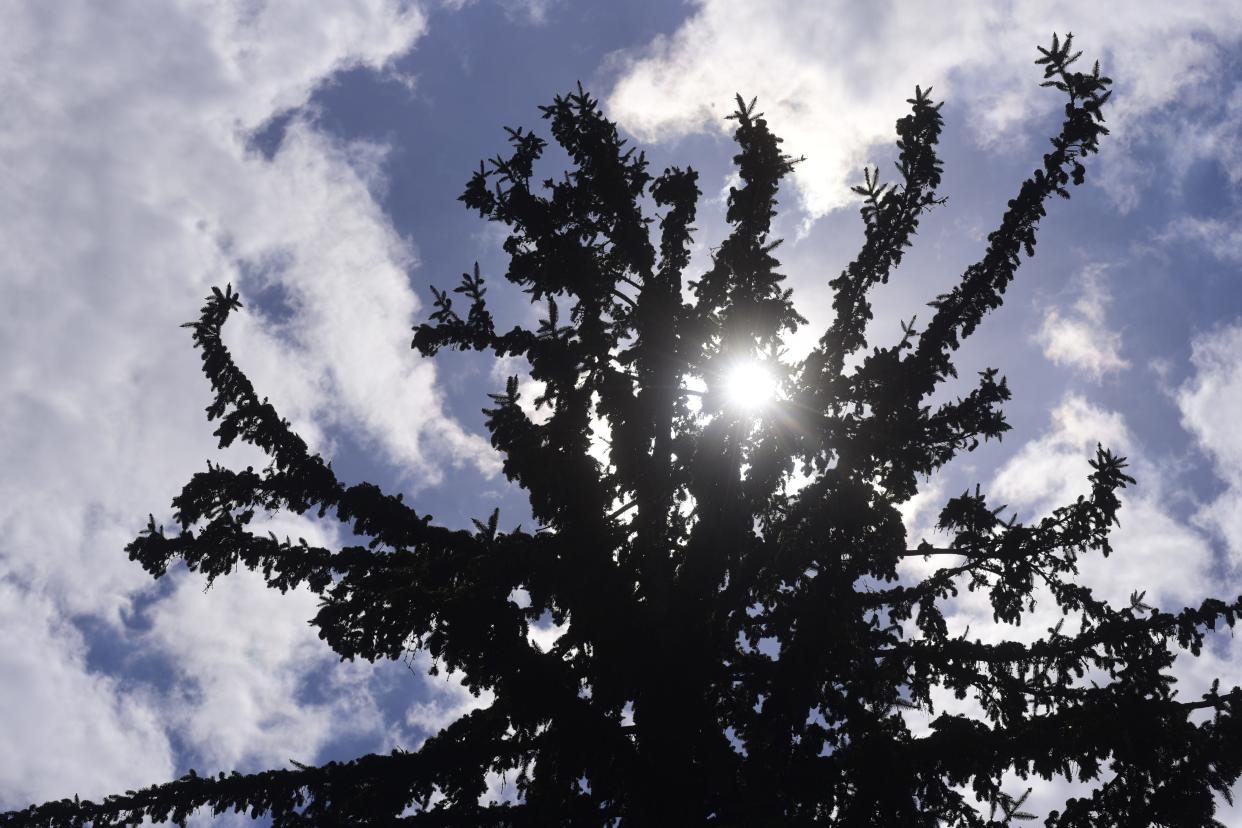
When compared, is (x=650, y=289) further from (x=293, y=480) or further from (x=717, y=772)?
(x=717, y=772)

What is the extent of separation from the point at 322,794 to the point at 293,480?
419cm

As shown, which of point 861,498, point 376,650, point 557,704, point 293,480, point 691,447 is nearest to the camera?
point 557,704

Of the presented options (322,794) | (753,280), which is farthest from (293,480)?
(753,280)

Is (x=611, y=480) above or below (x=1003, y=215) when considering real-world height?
below

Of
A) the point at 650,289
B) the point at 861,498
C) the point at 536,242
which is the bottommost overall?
the point at 861,498

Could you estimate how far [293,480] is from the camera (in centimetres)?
1062

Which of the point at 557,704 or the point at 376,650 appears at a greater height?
the point at 376,650

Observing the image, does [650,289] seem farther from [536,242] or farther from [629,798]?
[629,798]

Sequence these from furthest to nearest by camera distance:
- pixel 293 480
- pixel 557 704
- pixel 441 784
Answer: pixel 293 480
pixel 441 784
pixel 557 704

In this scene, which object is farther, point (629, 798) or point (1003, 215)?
point (1003, 215)

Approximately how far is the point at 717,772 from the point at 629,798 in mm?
993

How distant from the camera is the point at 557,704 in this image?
772cm

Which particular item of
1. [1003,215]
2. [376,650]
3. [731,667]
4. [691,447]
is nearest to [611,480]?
[691,447]

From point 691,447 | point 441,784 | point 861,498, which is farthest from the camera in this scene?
point 691,447
